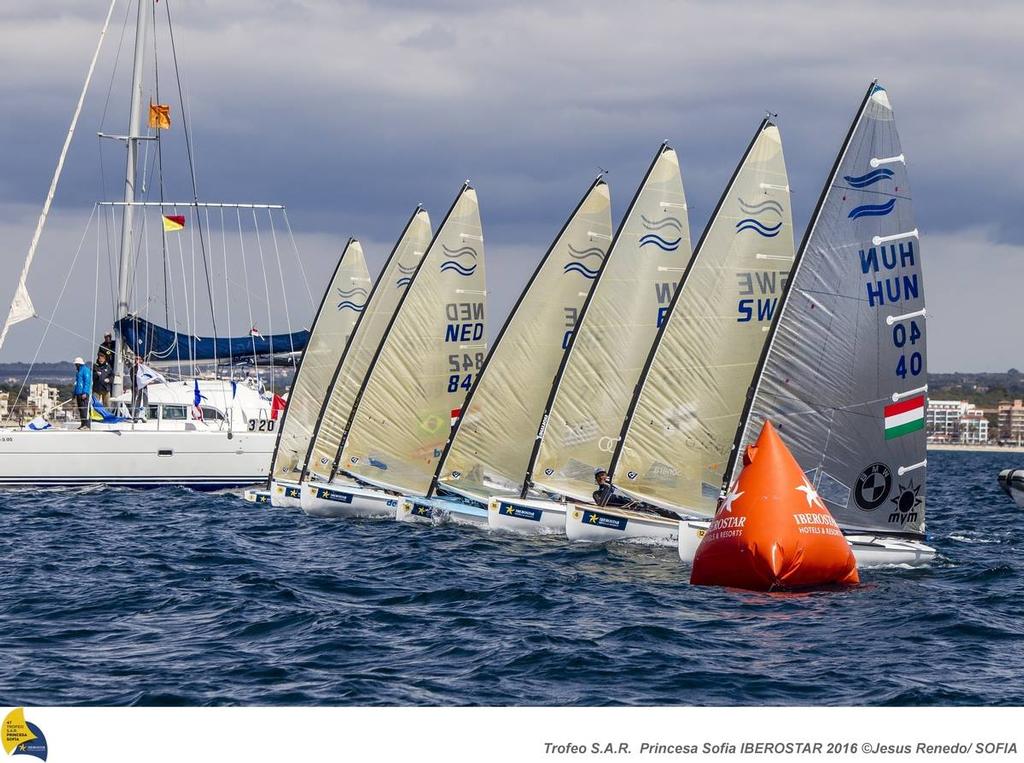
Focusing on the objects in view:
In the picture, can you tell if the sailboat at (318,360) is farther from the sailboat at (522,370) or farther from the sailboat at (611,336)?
the sailboat at (611,336)

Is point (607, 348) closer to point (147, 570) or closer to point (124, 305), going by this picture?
point (147, 570)

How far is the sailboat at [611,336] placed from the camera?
30.8 meters

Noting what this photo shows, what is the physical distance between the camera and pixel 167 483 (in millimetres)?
43281

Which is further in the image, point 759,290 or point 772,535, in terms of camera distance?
point 759,290

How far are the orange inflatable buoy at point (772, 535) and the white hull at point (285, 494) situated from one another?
61.5 ft

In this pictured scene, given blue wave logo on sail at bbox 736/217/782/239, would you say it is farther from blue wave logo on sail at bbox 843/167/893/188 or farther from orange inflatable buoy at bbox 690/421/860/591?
orange inflatable buoy at bbox 690/421/860/591

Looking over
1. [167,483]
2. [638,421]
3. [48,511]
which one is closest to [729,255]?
[638,421]

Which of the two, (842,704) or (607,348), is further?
(607,348)

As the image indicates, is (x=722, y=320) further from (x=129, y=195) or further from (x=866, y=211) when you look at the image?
(x=129, y=195)

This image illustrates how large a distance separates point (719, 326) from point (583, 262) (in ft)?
21.5

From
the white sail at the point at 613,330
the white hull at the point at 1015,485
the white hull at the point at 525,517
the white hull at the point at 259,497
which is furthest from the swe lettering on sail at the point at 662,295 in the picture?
the white hull at the point at 1015,485

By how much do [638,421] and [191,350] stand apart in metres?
22.7

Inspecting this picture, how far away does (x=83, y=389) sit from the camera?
4300 centimetres

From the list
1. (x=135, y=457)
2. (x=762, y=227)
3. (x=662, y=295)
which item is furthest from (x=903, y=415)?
(x=135, y=457)
